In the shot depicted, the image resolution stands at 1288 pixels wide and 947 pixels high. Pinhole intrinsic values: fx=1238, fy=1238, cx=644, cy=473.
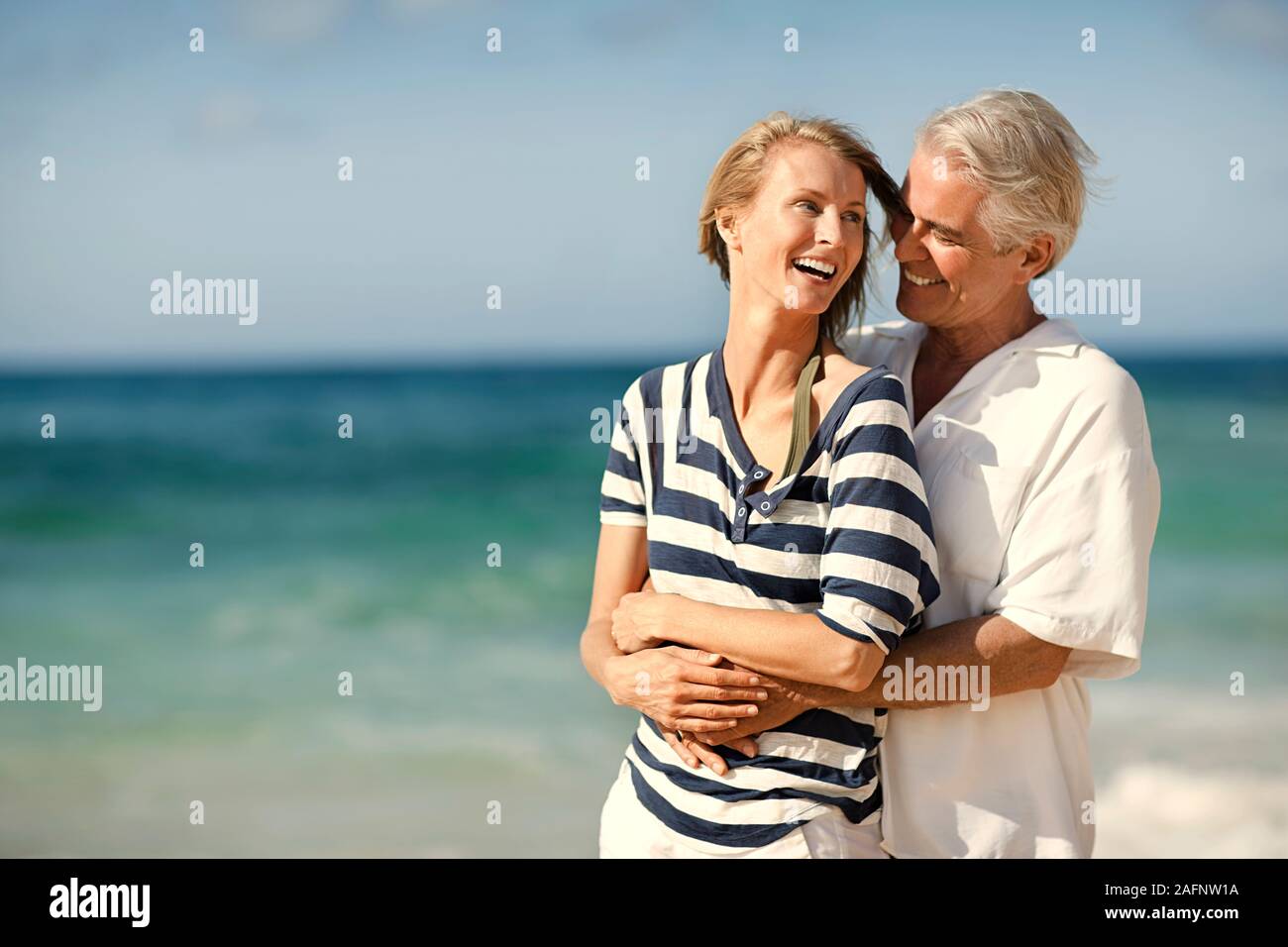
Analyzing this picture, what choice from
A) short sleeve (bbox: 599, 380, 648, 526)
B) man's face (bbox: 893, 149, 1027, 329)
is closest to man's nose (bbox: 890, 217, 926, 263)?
man's face (bbox: 893, 149, 1027, 329)

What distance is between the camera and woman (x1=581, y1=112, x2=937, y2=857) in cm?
217

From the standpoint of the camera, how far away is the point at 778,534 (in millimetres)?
2266

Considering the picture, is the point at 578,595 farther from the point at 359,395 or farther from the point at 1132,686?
the point at 359,395

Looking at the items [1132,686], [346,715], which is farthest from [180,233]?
[1132,686]

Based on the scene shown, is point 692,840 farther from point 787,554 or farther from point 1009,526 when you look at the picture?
point 1009,526

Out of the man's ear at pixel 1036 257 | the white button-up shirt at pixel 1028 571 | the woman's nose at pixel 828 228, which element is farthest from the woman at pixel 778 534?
the man's ear at pixel 1036 257

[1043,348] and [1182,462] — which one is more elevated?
[1182,462]

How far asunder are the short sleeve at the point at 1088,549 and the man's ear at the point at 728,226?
2.50ft

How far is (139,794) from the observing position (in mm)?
6949

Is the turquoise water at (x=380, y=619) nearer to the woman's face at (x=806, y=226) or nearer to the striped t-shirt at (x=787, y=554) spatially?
the striped t-shirt at (x=787, y=554)

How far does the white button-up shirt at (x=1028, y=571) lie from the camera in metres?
2.34

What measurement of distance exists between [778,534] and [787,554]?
4 cm

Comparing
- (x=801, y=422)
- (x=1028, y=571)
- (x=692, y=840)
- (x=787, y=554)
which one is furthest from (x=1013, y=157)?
(x=692, y=840)
